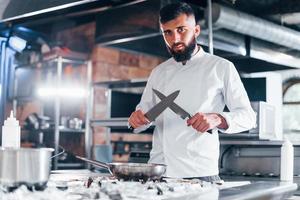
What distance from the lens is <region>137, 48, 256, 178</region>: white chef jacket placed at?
6.97 ft

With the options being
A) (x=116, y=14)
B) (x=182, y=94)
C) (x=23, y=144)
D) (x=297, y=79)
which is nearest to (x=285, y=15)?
(x=116, y=14)

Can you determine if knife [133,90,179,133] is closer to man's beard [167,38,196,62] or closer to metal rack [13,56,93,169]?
man's beard [167,38,196,62]

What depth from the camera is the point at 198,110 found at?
2.20 meters

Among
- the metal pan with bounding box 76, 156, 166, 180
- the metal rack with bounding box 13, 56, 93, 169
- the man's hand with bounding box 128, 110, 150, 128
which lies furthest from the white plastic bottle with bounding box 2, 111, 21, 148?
the metal rack with bounding box 13, 56, 93, 169

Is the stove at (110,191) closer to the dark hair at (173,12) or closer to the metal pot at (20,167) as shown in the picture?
the metal pot at (20,167)

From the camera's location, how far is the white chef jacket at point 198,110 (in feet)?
6.97

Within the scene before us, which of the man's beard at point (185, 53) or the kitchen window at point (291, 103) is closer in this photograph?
the man's beard at point (185, 53)

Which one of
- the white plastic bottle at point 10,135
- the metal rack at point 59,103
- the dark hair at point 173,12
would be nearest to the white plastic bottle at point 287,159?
the dark hair at point 173,12

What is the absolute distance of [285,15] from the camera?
4.85m

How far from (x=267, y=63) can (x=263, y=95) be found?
1227mm

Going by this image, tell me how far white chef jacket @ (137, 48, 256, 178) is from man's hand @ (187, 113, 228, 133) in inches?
2.8

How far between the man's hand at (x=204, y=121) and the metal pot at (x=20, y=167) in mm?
750

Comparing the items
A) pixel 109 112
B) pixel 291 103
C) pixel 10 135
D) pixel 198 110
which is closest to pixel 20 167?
pixel 10 135

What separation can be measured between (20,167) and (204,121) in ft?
2.73
